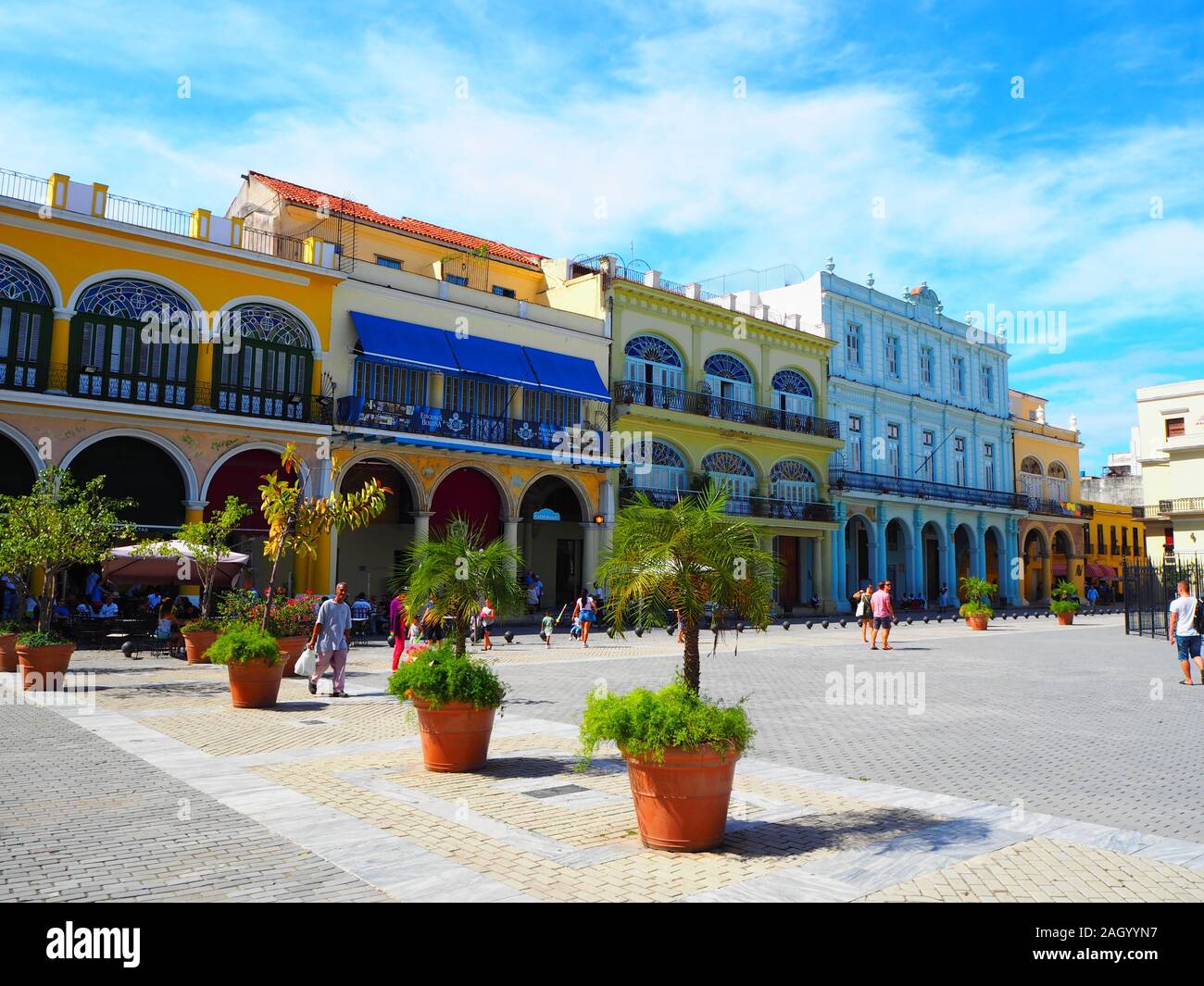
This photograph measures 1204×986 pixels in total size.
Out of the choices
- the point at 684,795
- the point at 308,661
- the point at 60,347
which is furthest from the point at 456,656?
the point at 60,347

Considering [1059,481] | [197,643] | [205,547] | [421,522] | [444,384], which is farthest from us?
[1059,481]

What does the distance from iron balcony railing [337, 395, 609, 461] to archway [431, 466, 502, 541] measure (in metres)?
1.35

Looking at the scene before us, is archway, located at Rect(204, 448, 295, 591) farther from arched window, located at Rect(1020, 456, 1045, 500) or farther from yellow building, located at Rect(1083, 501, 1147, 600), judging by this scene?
yellow building, located at Rect(1083, 501, 1147, 600)

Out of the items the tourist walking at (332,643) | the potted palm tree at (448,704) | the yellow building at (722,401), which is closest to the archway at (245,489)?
the tourist walking at (332,643)

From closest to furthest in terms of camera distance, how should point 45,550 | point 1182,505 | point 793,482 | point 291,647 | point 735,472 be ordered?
1. point 45,550
2. point 291,647
3. point 735,472
4. point 793,482
5. point 1182,505

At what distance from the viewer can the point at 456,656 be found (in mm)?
8594

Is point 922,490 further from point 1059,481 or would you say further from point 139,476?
point 139,476

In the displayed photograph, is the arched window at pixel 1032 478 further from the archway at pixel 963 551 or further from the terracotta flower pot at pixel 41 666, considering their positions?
the terracotta flower pot at pixel 41 666

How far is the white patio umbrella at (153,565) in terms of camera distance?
1886cm

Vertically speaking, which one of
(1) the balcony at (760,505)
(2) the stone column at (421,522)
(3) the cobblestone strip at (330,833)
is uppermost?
(1) the balcony at (760,505)

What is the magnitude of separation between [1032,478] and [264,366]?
1726 inches

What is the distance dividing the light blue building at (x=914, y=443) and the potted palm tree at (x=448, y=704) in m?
33.6

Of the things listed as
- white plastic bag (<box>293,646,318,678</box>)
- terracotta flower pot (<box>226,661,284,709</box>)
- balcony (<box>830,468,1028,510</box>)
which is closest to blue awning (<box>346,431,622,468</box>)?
balcony (<box>830,468,1028,510</box>)
